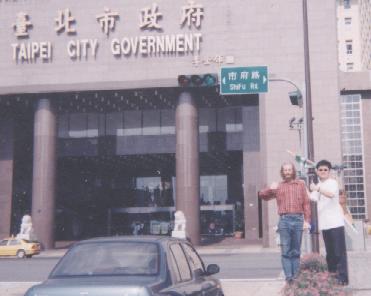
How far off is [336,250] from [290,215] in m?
0.82

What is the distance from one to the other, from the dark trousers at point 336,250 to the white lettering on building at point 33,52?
32795 millimetres

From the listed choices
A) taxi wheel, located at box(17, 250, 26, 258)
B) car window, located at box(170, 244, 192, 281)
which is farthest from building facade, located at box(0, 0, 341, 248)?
car window, located at box(170, 244, 192, 281)

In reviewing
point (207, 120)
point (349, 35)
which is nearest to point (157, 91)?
point (207, 120)

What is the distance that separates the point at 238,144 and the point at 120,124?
919 cm

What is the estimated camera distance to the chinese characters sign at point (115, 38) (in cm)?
3728

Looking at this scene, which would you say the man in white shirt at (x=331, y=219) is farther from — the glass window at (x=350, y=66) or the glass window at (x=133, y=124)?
the glass window at (x=350, y=66)

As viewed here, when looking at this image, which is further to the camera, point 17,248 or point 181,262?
point 17,248

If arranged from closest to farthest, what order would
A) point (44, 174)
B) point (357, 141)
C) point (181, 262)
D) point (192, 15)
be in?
point (181, 262), point (192, 15), point (44, 174), point (357, 141)

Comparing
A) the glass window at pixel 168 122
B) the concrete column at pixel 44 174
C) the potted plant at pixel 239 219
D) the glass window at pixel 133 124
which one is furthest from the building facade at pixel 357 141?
the concrete column at pixel 44 174

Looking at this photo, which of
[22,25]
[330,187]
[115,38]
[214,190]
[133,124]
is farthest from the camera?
[214,190]

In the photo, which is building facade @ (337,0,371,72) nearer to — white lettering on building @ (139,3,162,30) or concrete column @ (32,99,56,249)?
white lettering on building @ (139,3,162,30)

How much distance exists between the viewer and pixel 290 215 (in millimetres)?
8562

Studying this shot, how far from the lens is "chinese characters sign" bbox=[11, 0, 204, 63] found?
37281 mm

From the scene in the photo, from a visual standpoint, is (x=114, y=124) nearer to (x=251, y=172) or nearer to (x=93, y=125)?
(x=93, y=125)
